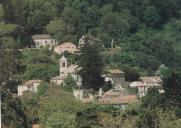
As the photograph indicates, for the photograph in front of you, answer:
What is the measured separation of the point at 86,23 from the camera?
74.0 m

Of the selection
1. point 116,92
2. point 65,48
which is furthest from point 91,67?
point 65,48

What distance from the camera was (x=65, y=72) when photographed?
6288 centimetres

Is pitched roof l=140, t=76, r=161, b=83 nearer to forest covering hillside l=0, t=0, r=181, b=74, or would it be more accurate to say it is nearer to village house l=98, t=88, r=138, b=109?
forest covering hillside l=0, t=0, r=181, b=74

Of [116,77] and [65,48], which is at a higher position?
[65,48]

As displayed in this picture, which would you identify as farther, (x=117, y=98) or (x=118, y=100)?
(x=117, y=98)

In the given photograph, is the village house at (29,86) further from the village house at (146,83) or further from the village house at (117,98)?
the village house at (146,83)

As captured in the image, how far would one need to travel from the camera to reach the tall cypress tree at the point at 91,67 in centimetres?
6097

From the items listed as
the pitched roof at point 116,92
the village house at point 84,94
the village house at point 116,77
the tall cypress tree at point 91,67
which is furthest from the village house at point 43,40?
the village house at point 84,94

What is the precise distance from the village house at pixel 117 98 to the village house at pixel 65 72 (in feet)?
6.38

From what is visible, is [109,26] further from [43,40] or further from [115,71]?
[115,71]

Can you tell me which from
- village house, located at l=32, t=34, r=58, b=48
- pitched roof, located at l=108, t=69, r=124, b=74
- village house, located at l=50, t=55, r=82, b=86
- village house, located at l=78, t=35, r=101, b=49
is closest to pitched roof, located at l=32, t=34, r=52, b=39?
village house, located at l=32, t=34, r=58, b=48

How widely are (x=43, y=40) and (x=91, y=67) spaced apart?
9.08m

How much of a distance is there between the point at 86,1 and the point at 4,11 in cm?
722

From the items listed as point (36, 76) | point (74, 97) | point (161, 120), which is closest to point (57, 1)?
point (36, 76)
